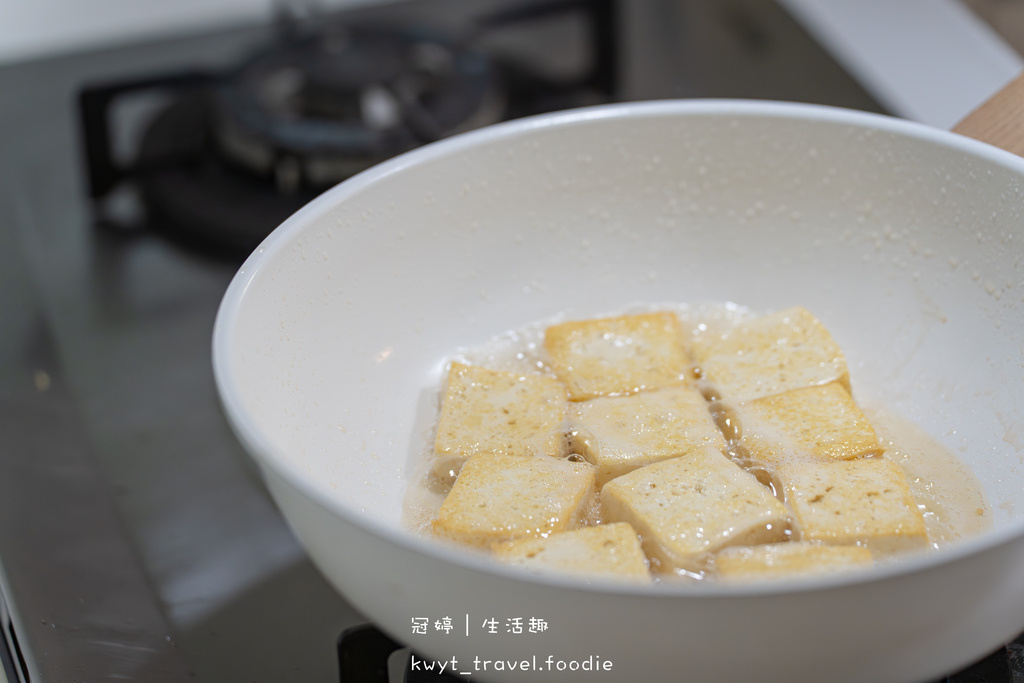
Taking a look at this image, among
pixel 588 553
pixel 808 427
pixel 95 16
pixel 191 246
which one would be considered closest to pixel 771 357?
pixel 808 427

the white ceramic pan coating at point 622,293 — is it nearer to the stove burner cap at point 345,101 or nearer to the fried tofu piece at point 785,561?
the fried tofu piece at point 785,561

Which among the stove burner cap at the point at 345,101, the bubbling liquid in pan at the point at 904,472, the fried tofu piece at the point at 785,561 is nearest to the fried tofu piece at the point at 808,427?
the bubbling liquid in pan at the point at 904,472

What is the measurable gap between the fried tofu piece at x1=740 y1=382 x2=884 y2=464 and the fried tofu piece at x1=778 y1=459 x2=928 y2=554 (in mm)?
32

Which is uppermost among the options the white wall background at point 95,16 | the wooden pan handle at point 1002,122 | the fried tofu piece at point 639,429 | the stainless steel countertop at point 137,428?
the wooden pan handle at point 1002,122

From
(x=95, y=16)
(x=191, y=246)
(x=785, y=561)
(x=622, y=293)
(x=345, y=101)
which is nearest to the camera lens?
(x=785, y=561)

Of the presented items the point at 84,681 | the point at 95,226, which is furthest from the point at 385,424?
the point at 95,226

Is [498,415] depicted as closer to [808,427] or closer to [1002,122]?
[808,427]

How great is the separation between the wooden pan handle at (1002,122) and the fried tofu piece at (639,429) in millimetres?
321

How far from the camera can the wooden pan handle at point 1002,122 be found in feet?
2.37

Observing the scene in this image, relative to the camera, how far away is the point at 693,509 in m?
0.55

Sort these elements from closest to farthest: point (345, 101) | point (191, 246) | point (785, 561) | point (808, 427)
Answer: point (785, 561) → point (808, 427) → point (191, 246) → point (345, 101)

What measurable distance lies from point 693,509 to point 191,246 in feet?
2.68

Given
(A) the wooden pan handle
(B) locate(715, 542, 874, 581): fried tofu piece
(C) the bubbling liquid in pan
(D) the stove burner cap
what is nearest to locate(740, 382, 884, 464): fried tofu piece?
(C) the bubbling liquid in pan

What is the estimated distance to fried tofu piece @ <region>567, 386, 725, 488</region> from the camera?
646mm
